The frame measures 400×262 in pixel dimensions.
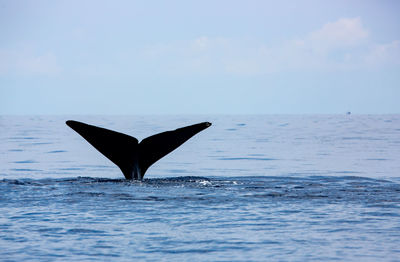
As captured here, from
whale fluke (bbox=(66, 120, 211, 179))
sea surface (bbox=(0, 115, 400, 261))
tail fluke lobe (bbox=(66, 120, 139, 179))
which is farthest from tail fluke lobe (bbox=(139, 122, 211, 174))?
sea surface (bbox=(0, 115, 400, 261))

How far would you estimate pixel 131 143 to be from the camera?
14102 millimetres

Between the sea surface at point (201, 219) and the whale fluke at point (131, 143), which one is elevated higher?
the whale fluke at point (131, 143)

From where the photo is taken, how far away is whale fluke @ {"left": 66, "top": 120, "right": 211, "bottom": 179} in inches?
546

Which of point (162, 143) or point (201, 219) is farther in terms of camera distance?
point (162, 143)

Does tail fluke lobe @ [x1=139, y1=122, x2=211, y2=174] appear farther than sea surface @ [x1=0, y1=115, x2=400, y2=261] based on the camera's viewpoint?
Yes

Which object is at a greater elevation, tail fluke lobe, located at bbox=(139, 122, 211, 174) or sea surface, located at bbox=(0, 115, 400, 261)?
tail fluke lobe, located at bbox=(139, 122, 211, 174)

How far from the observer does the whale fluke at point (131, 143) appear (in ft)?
45.5

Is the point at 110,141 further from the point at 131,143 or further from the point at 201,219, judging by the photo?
the point at 201,219

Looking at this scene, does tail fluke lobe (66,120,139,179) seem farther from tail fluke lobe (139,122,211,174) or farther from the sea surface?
the sea surface

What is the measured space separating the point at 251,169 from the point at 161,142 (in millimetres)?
8190

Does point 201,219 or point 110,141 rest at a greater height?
point 110,141

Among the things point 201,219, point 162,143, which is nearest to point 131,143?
point 162,143

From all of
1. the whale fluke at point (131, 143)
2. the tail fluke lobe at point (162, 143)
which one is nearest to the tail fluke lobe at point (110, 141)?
the whale fluke at point (131, 143)

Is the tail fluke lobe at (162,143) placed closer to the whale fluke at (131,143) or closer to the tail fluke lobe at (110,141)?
the whale fluke at (131,143)
